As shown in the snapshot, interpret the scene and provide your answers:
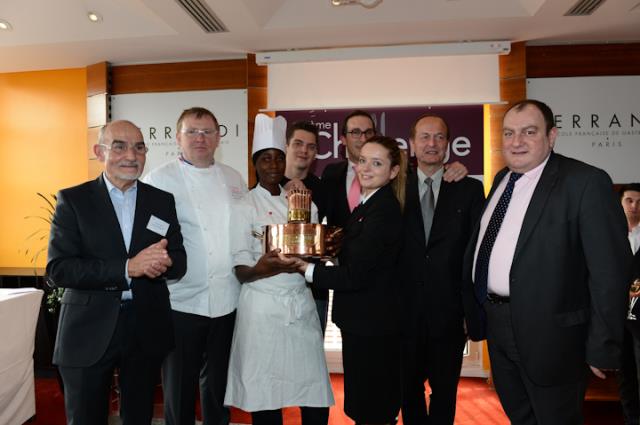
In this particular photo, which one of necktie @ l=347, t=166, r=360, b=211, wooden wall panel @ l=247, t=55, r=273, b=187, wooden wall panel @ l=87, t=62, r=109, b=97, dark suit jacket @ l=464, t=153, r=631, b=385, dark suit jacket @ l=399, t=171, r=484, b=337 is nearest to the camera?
dark suit jacket @ l=464, t=153, r=631, b=385

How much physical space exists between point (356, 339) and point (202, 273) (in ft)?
2.59

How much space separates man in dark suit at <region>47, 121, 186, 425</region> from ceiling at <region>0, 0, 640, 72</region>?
80.1 inches

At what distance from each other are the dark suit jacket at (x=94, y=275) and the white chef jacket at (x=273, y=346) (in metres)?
0.34

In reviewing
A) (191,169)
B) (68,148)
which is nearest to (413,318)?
(191,169)

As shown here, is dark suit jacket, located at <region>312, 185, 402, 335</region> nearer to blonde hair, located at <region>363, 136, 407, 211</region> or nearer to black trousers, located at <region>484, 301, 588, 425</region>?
blonde hair, located at <region>363, 136, 407, 211</region>

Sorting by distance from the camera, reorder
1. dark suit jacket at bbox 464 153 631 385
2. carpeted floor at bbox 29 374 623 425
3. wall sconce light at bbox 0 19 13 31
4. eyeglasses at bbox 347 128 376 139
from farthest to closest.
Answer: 1. wall sconce light at bbox 0 19 13 31
2. carpeted floor at bbox 29 374 623 425
3. eyeglasses at bbox 347 128 376 139
4. dark suit jacket at bbox 464 153 631 385

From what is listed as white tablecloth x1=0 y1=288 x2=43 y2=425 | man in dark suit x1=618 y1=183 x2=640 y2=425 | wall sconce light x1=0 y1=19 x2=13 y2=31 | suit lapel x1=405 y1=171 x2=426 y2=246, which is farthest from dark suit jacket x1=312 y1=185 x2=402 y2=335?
wall sconce light x1=0 y1=19 x2=13 y2=31

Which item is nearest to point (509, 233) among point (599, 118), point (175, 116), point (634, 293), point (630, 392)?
point (634, 293)

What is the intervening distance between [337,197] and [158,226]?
2.98 ft

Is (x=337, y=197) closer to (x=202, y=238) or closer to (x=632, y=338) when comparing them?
(x=202, y=238)

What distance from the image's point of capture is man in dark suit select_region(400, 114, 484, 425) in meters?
2.24

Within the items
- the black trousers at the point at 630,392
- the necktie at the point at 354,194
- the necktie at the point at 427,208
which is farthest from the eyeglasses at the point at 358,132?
the black trousers at the point at 630,392

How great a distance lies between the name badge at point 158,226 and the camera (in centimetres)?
194

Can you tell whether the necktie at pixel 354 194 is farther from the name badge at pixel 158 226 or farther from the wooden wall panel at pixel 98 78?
the wooden wall panel at pixel 98 78
